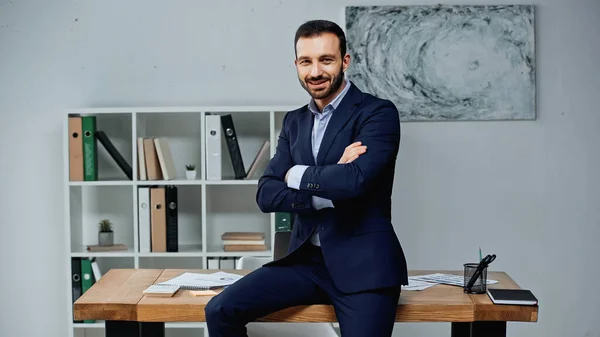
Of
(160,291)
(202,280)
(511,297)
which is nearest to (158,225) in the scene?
(202,280)

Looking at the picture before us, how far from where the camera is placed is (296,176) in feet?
9.30

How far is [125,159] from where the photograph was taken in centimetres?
472

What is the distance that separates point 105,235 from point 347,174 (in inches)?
89.5

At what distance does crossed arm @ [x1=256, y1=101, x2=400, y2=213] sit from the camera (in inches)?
108

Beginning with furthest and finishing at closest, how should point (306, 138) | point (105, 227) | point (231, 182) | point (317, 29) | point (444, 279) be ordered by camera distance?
point (105, 227), point (231, 182), point (444, 279), point (306, 138), point (317, 29)

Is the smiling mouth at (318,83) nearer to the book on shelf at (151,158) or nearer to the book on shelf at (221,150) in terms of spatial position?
the book on shelf at (221,150)

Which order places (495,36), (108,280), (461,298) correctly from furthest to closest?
(495,36)
(108,280)
(461,298)

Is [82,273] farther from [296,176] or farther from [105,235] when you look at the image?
[296,176]

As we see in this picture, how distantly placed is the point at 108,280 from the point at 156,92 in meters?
1.80

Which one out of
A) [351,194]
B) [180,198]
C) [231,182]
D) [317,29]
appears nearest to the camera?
[351,194]

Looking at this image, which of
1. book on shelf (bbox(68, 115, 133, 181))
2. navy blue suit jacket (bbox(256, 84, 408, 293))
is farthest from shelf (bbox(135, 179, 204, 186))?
navy blue suit jacket (bbox(256, 84, 408, 293))
